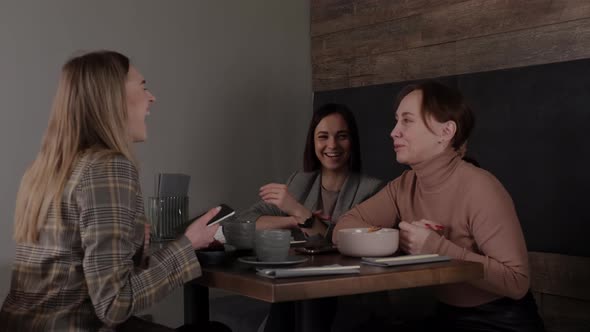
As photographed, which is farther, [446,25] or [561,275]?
[446,25]

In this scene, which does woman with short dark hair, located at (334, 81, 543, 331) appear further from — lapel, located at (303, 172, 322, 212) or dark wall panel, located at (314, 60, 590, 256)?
dark wall panel, located at (314, 60, 590, 256)

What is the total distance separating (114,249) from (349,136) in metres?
1.47

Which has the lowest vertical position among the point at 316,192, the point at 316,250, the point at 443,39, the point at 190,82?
the point at 316,250

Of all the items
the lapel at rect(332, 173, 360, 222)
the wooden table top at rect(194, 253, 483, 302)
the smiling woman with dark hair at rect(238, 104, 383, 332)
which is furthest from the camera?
the lapel at rect(332, 173, 360, 222)

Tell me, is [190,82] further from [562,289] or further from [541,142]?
[562,289]

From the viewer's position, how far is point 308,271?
148 cm

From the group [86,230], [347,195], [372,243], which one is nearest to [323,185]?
[347,195]

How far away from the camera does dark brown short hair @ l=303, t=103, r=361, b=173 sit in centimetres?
278

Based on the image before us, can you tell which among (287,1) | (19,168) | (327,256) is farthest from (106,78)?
(287,1)

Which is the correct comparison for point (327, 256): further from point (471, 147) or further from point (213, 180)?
Result: point (213, 180)

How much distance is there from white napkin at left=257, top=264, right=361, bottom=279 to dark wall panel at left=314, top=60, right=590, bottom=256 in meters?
1.43

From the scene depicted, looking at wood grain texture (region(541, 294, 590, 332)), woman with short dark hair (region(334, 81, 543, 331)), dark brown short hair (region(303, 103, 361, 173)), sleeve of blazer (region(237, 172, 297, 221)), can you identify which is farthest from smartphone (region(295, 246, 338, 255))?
wood grain texture (region(541, 294, 590, 332))

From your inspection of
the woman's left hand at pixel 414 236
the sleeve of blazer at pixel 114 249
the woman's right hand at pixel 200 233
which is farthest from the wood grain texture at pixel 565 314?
the sleeve of blazer at pixel 114 249

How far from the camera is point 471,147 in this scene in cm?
303
